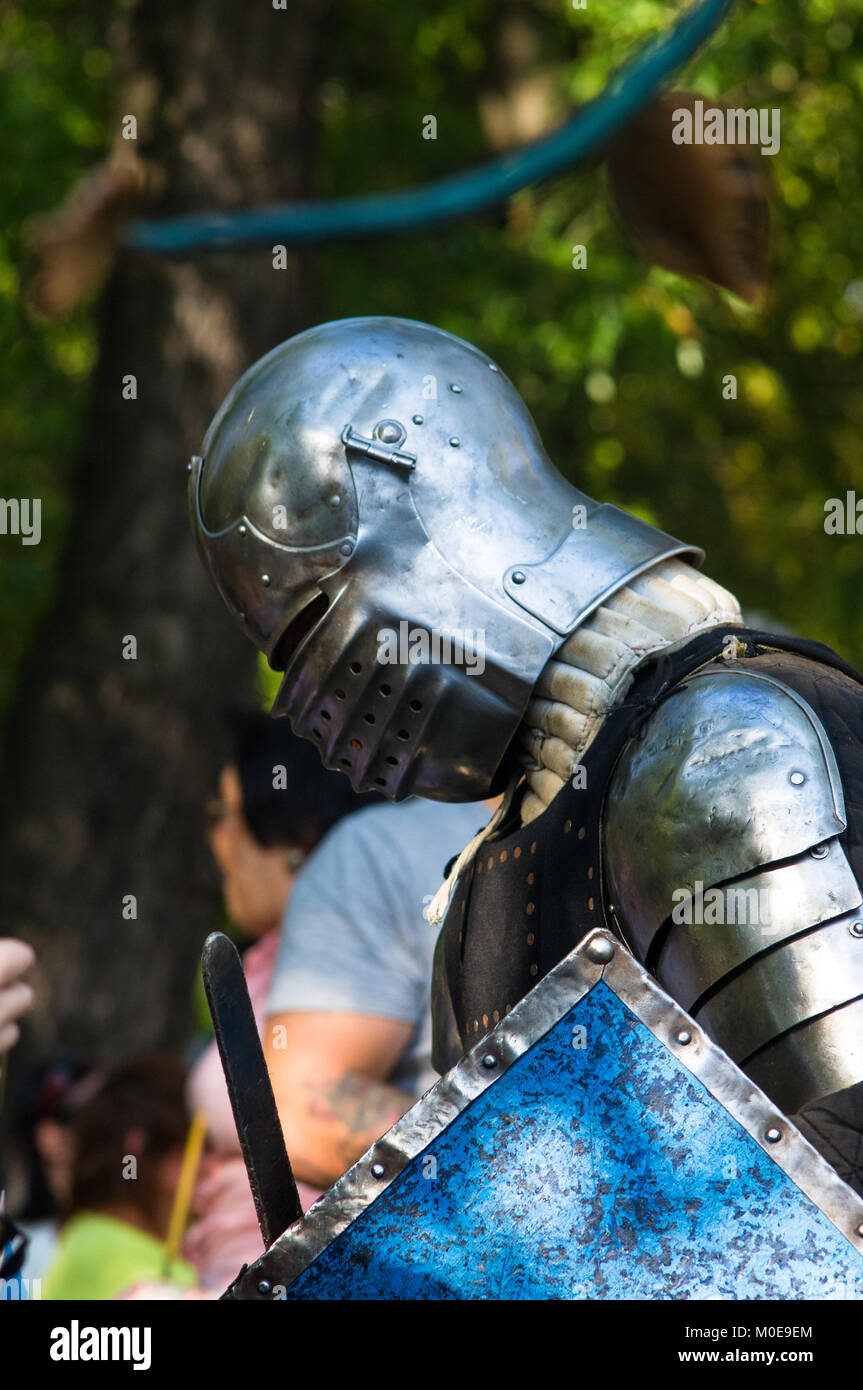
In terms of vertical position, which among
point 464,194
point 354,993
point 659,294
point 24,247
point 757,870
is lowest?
point 354,993

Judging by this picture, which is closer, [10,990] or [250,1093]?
[250,1093]

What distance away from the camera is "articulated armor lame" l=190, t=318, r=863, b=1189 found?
1.85m

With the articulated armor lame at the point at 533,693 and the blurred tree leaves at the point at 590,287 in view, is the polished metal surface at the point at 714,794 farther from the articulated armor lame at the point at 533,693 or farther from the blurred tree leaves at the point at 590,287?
the blurred tree leaves at the point at 590,287

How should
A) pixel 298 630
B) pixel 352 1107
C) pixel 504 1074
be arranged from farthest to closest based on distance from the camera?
pixel 352 1107
pixel 298 630
pixel 504 1074

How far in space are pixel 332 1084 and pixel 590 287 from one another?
4.90 metres

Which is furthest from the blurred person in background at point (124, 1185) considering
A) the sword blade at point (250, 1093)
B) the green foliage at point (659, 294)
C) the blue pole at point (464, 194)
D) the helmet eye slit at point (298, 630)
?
the green foliage at point (659, 294)

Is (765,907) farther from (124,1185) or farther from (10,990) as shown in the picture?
(124,1185)

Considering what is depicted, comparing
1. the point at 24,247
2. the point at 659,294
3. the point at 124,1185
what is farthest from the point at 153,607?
the point at 124,1185

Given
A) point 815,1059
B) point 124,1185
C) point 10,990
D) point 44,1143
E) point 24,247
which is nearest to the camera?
point 815,1059

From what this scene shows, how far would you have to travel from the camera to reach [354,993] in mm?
3303

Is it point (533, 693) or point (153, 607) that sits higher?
point (533, 693)

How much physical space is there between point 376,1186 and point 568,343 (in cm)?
622
